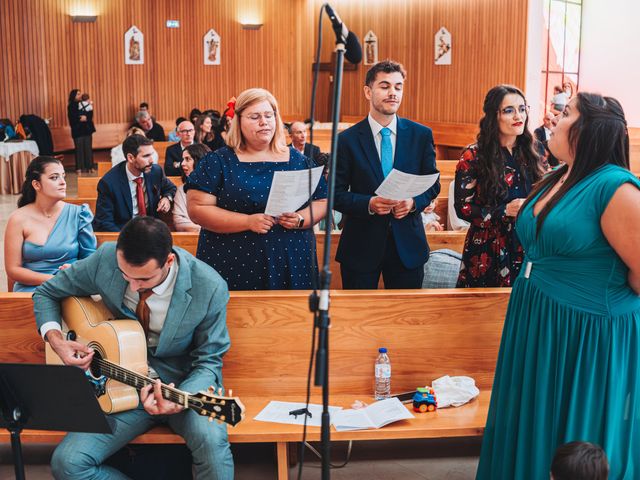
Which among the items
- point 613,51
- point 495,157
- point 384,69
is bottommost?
point 495,157

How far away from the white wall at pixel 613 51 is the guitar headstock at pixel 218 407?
10.8m

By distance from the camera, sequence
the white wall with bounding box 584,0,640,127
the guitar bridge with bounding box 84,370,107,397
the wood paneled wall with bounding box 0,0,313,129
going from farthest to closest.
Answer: the wood paneled wall with bounding box 0,0,313,129 → the white wall with bounding box 584,0,640,127 → the guitar bridge with bounding box 84,370,107,397

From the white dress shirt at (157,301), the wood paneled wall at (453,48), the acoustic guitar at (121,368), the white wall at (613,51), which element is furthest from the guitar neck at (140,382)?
the white wall at (613,51)

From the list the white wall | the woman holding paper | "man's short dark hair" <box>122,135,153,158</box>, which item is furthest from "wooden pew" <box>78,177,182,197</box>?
the white wall

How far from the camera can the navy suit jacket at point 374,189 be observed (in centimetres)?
377

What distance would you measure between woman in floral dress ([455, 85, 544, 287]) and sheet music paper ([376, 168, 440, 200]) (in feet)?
0.78

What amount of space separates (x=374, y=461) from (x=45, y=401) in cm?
169

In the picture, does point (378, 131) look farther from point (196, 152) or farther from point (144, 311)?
point (196, 152)

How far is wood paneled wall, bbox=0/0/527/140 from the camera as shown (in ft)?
45.2

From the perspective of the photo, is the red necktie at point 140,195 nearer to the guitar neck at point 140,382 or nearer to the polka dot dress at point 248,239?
the polka dot dress at point 248,239

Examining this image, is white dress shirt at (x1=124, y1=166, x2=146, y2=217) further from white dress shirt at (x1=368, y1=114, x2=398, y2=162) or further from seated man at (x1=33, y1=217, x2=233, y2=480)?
seated man at (x1=33, y1=217, x2=233, y2=480)

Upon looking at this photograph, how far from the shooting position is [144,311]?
3107 mm

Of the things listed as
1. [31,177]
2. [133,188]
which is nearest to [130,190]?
[133,188]

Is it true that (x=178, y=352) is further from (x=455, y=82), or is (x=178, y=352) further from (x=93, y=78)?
(x=93, y=78)
